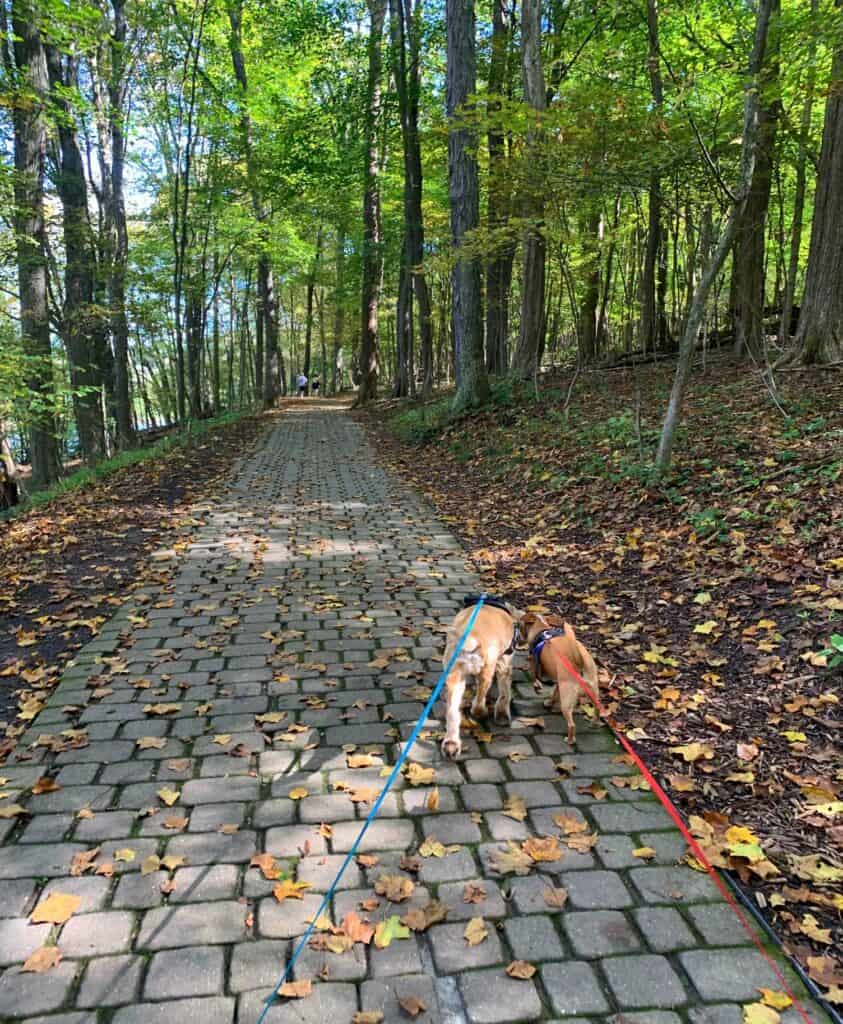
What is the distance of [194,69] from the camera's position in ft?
41.8

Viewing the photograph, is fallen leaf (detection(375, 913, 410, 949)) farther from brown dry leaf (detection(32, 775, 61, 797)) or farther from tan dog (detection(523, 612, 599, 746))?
brown dry leaf (detection(32, 775, 61, 797))

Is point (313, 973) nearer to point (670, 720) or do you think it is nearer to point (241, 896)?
point (241, 896)

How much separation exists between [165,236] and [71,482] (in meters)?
9.86

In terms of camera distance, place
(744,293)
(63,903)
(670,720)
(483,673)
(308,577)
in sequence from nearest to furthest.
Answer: (63,903) → (483,673) → (670,720) → (308,577) → (744,293)

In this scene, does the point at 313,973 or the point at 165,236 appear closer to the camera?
the point at 313,973

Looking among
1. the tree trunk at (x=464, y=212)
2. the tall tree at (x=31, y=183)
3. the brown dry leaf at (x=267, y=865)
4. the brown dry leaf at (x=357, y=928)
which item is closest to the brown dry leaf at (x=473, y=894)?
the brown dry leaf at (x=357, y=928)

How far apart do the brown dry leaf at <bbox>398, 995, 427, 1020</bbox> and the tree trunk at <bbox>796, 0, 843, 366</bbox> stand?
9644 millimetres

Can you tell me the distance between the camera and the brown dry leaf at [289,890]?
2532mm

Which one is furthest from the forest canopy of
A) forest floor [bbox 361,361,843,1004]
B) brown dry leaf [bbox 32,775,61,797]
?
brown dry leaf [bbox 32,775,61,797]

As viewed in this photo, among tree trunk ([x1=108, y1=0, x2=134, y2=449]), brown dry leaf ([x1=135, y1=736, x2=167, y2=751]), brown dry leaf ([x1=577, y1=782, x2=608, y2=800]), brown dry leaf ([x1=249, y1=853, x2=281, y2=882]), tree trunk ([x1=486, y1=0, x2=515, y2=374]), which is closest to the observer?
brown dry leaf ([x1=249, y1=853, x2=281, y2=882])

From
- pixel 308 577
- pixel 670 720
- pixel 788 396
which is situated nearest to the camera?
pixel 670 720

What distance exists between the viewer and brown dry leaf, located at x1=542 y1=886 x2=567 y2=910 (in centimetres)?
251

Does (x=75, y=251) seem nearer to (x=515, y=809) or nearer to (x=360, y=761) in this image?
(x=360, y=761)

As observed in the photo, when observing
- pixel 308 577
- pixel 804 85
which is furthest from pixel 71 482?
pixel 804 85
